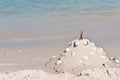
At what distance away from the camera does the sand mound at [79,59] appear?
20.3ft

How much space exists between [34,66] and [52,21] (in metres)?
5.76

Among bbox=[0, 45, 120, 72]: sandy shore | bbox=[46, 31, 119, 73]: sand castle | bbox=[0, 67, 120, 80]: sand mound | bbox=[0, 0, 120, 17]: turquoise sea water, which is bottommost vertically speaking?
bbox=[0, 0, 120, 17]: turquoise sea water

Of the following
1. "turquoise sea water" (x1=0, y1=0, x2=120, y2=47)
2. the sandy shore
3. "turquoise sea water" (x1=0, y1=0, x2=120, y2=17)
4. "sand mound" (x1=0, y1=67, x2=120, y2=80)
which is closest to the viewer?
"sand mound" (x1=0, y1=67, x2=120, y2=80)

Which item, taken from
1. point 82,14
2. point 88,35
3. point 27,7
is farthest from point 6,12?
point 88,35

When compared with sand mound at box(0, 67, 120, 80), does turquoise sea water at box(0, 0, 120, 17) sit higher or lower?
lower

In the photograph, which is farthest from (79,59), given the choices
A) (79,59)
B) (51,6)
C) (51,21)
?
(51,6)

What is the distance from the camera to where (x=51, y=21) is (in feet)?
40.9

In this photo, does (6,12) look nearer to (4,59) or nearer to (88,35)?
(88,35)

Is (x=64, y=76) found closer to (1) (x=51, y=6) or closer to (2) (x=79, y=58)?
(2) (x=79, y=58)

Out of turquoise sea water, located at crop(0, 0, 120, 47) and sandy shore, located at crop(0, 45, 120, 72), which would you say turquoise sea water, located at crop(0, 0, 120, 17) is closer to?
turquoise sea water, located at crop(0, 0, 120, 47)

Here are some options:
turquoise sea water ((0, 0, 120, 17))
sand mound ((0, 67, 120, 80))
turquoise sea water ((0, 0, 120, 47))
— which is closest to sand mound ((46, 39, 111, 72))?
sand mound ((0, 67, 120, 80))

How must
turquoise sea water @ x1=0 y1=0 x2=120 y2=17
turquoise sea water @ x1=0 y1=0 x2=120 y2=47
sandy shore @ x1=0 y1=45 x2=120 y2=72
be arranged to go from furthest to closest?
turquoise sea water @ x1=0 y1=0 x2=120 y2=17, turquoise sea water @ x1=0 y1=0 x2=120 y2=47, sandy shore @ x1=0 y1=45 x2=120 y2=72

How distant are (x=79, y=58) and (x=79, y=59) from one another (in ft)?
0.05

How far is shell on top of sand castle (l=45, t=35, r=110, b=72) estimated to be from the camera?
6.18m
